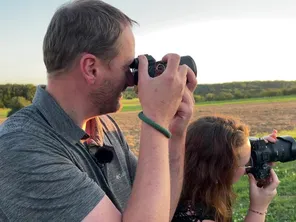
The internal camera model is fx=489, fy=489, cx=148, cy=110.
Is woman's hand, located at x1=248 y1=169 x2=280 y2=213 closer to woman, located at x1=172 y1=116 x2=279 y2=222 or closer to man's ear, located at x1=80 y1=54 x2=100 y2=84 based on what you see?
woman, located at x1=172 y1=116 x2=279 y2=222

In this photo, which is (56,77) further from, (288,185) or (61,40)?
(288,185)

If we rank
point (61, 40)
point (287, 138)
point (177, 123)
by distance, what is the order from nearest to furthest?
point (61, 40) < point (177, 123) < point (287, 138)

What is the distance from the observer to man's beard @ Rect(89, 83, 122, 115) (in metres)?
1.95

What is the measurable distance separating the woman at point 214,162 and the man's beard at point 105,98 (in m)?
0.88

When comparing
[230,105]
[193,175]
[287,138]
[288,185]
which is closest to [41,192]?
[193,175]

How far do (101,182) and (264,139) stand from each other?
1277 millimetres

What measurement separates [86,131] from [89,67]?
34 centimetres

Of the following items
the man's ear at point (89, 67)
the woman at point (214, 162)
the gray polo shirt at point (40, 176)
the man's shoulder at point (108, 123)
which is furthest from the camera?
the woman at point (214, 162)

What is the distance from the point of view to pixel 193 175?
2.79 m

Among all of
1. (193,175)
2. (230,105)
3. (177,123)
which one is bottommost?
(230,105)

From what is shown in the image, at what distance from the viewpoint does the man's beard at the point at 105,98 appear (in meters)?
1.95

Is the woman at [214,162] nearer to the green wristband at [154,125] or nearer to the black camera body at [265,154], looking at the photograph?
the black camera body at [265,154]

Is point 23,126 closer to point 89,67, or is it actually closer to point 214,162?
point 89,67

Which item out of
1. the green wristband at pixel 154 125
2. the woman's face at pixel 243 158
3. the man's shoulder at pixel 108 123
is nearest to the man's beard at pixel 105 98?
the green wristband at pixel 154 125
